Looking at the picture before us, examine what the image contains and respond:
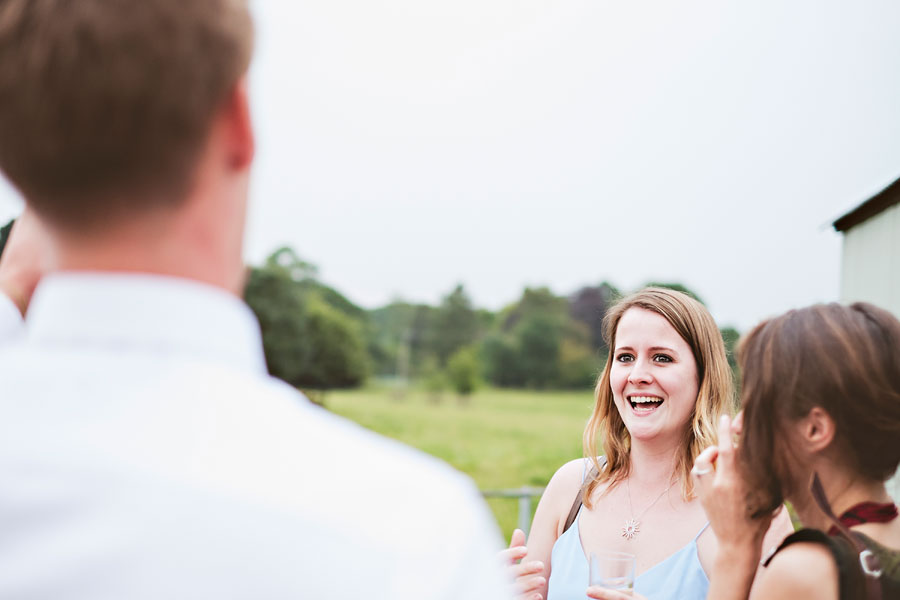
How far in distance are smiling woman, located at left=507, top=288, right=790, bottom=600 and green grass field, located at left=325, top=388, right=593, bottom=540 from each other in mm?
12883

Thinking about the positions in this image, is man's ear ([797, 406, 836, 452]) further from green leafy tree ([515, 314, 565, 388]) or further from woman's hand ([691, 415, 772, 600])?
green leafy tree ([515, 314, 565, 388])

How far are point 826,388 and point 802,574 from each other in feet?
1.32

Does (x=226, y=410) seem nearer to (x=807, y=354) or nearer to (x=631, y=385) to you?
(x=807, y=354)

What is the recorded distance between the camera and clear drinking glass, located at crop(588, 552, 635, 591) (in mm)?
2324

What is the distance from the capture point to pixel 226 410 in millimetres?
700

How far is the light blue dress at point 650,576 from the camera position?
9.16 ft

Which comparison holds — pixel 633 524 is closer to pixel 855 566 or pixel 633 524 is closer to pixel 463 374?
pixel 855 566

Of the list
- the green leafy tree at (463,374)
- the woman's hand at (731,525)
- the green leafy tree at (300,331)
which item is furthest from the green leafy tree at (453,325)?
the woman's hand at (731,525)

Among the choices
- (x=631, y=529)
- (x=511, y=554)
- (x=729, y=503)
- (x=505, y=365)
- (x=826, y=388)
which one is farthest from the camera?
(x=505, y=365)

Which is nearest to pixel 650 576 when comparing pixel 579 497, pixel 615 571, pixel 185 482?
pixel 579 497

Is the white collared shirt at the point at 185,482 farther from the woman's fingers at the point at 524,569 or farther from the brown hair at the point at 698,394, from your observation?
the brown hair at the point at 698,394

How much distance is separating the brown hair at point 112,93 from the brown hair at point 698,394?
2.78m

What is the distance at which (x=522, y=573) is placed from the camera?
266cm

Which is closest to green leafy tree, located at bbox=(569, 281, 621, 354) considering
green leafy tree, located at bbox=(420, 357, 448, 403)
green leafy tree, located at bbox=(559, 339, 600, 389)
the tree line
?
the tree line
